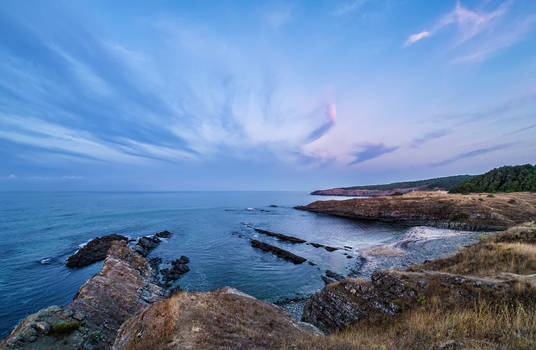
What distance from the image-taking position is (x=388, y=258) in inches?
941

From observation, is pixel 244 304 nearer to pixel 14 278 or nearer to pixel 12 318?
pixel 12 318

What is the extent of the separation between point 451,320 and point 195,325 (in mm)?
8069

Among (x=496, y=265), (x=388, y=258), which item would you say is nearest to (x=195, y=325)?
(x=496, y=265)

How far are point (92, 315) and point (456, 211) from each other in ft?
199

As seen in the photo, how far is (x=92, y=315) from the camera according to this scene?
36.4 feet

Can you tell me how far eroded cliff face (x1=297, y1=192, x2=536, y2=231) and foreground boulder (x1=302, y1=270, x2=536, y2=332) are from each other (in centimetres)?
4041

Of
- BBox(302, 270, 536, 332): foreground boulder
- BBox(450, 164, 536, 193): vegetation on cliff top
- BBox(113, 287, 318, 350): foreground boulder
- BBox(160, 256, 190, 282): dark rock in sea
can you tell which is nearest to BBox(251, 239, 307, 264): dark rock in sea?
BBox(160, 256, 190, 282): dark rock in sea

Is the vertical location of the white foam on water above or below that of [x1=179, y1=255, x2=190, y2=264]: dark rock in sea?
above

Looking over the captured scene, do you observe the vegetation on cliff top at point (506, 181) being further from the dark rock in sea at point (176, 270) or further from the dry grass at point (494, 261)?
the dark rock in sea at point (176, 270)

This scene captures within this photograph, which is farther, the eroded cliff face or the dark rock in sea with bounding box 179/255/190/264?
the eroded cliff face

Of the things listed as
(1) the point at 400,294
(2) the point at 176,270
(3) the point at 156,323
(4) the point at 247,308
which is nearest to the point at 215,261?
(2) the point at 176,270

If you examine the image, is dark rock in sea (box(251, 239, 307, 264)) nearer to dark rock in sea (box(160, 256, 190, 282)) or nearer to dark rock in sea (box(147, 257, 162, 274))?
dark rock in sea (box(160, 256, 190, 282))

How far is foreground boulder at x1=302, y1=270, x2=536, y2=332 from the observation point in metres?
6.31

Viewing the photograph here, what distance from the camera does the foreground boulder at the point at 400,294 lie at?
20.7 feet
